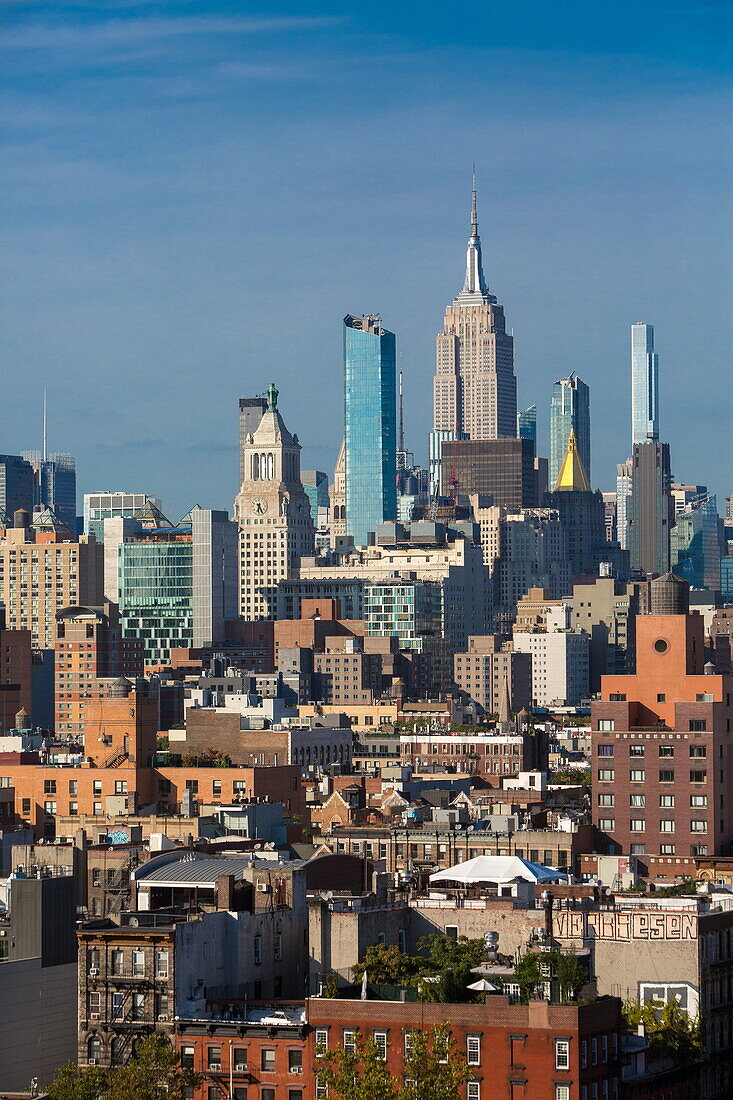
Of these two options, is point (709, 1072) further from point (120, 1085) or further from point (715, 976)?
point (120, 1085)

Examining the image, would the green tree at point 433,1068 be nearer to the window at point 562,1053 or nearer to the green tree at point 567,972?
the window at point 562,1053

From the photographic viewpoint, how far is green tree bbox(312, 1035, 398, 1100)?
198ft

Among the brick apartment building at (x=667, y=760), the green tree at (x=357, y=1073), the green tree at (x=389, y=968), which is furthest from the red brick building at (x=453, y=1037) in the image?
the brick apartment building at (x=667, y=760)

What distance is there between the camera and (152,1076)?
62.0m

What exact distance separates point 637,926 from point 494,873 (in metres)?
13.9

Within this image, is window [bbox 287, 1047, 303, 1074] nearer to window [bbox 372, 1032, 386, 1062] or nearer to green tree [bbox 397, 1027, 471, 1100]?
window [bbox 372, 1032, 386, 1062]

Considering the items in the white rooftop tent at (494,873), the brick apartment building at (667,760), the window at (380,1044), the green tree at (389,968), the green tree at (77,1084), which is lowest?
the green tree at (77,1084)

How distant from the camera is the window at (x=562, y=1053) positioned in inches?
2440

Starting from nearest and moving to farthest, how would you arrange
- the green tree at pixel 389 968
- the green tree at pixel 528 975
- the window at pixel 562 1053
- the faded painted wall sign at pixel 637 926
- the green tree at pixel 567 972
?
the window at pixel 562 1053, the green tree at pixel 567 972, the green tree at pixel 528 975, the green tree at pixel 389 968, the faded painted wall sign at pixel 637 926

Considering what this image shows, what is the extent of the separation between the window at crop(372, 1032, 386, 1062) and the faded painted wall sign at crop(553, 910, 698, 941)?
1033 centimetres

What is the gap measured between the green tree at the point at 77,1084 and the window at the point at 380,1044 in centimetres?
639

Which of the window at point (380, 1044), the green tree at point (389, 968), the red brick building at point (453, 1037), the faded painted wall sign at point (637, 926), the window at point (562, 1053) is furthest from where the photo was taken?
the faded painted wall sign at point (637, 926)

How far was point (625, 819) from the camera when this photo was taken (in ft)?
374

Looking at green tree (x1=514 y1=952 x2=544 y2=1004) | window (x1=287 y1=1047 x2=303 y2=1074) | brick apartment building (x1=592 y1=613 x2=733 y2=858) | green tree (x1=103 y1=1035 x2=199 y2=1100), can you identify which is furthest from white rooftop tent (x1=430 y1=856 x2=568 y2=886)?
brick apartment building (x1=592 y1=613 x2=733 y2=858)
